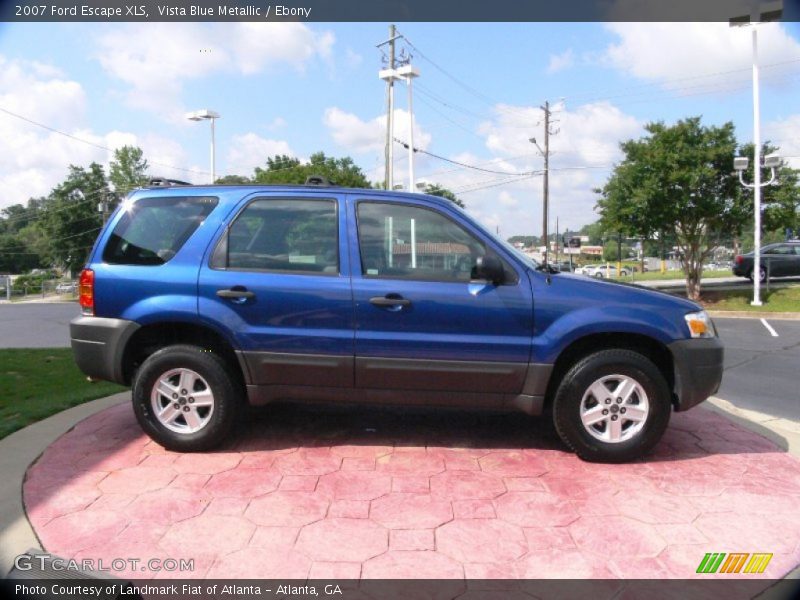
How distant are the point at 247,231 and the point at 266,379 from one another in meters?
1.04

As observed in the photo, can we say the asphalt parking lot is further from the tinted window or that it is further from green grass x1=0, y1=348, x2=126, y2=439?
the tinted window

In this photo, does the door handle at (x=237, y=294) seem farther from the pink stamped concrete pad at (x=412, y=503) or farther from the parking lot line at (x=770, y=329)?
the parking lot line at (x=770, y=329)

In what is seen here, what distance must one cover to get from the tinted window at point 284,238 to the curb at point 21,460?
5.81 feet

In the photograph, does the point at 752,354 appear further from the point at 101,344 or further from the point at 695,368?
the point at 101,344

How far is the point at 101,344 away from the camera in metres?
3.94

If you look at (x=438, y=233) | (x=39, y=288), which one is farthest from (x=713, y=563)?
(x=39, y=288)

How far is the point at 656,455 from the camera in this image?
3973 millimetres

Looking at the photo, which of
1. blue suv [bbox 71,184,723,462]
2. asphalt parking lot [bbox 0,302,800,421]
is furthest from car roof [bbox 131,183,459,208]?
asphalt parking lot [bbox 0,302,800,421]

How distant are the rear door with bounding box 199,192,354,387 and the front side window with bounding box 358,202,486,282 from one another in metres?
0.18

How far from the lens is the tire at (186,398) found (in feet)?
12.6

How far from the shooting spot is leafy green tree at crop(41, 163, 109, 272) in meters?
55.3

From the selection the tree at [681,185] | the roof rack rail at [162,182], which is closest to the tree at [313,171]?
the tree at [681,185]

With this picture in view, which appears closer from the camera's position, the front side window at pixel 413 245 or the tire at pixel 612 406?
the tire at pixel 612 406

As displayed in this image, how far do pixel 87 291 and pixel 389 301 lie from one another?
2151mm
